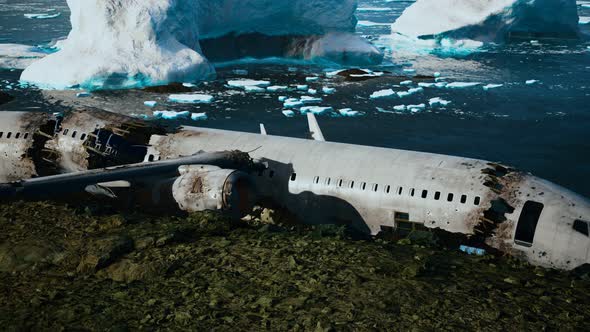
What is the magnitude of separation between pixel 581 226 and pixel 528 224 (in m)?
2.28

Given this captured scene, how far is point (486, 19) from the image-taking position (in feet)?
320

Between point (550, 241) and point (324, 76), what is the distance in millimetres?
60626

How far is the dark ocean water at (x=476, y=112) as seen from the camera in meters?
60.6

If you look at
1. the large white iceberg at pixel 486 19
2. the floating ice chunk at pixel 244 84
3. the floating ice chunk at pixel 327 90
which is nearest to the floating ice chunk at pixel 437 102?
the floating ice chunk at pixel 327 90

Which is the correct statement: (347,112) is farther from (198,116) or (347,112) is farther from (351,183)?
(351,183)

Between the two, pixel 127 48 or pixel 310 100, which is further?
pixel 310 100

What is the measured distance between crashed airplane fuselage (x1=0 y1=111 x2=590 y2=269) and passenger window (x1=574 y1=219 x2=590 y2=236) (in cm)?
4

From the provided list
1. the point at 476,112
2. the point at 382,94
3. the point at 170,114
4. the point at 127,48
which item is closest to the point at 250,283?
the point at 170,114

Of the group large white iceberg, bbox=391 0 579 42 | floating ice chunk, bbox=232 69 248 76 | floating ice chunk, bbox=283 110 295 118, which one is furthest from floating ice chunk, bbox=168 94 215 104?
large white iceberg, bbox=391 0 579 42

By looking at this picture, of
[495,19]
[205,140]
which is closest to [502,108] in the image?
[495,19]

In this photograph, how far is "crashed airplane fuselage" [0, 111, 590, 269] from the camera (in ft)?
96.1

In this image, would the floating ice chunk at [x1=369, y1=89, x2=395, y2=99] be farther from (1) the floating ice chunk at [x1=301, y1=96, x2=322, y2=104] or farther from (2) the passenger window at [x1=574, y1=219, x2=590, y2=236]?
(2) the passenger window at [x1=574, y1=219, x2=590, y2=236]

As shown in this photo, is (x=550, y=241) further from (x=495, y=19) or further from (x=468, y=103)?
(x=495, y=19)

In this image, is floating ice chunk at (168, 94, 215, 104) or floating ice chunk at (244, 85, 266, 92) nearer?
floating ice chunk at (168, 94, 215, 104)
